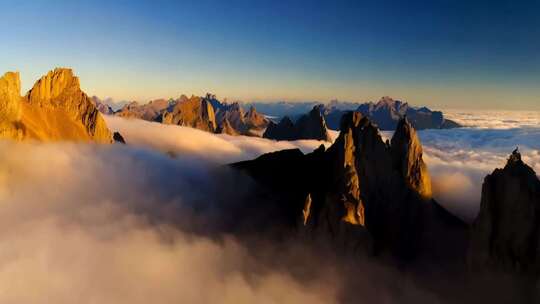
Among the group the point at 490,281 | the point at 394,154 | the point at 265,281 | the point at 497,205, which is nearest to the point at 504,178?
the point at 497,205

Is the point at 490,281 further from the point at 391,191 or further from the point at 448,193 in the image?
the point at 448,193

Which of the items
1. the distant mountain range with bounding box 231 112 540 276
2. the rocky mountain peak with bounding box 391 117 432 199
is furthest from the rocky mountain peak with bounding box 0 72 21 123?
the rocky mountain peak with bounding box 391 117 432 199

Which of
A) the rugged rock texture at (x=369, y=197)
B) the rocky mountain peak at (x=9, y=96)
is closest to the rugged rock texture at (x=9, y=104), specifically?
the rocky mountain peak at (x=9, y=96)

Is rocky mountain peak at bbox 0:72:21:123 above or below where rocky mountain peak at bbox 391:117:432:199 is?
above

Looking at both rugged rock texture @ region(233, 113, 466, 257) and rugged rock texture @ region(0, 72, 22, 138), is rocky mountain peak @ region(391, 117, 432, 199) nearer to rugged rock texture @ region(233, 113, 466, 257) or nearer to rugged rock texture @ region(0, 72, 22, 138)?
rugged rock texture @ region(233, 113, 466, 257)

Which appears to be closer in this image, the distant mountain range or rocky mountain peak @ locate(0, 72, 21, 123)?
the distant mountain range

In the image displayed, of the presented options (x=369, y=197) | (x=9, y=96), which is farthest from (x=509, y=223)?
(x=9, y=96)
